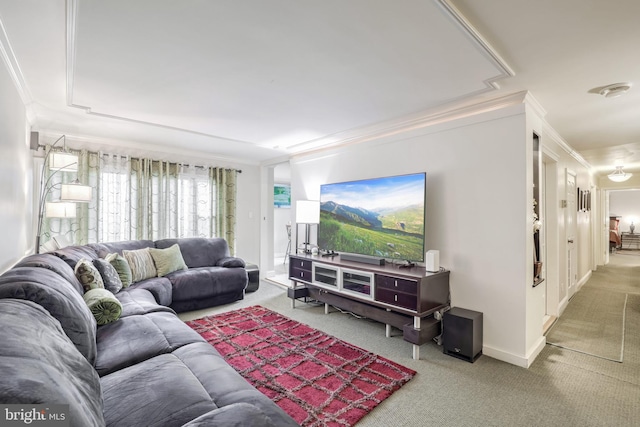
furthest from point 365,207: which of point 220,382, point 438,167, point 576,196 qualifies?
point 576,196

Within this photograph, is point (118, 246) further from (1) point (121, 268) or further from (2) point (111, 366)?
(2) point (111, 366)

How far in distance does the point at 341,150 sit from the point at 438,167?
1.53m

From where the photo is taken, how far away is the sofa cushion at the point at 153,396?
3.97 ft

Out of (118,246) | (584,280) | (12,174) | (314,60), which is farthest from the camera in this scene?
(584,280)

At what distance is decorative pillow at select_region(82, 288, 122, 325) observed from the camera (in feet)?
7.11

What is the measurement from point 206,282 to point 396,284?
8.54ft

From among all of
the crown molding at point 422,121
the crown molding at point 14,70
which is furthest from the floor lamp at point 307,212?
the crown molding at point 14,70

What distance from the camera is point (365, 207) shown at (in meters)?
3.77

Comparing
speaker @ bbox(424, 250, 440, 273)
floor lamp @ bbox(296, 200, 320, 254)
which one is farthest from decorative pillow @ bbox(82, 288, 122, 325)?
speaker @ bbox(424, 250, 440, 273)

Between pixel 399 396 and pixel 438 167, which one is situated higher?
pixel 438 167

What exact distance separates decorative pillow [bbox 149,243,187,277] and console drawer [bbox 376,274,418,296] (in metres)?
2.87

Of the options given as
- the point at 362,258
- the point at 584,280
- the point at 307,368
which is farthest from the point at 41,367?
the point at 584,280

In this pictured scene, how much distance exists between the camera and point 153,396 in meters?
1.33

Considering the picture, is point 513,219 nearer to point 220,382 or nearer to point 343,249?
point 343,249
